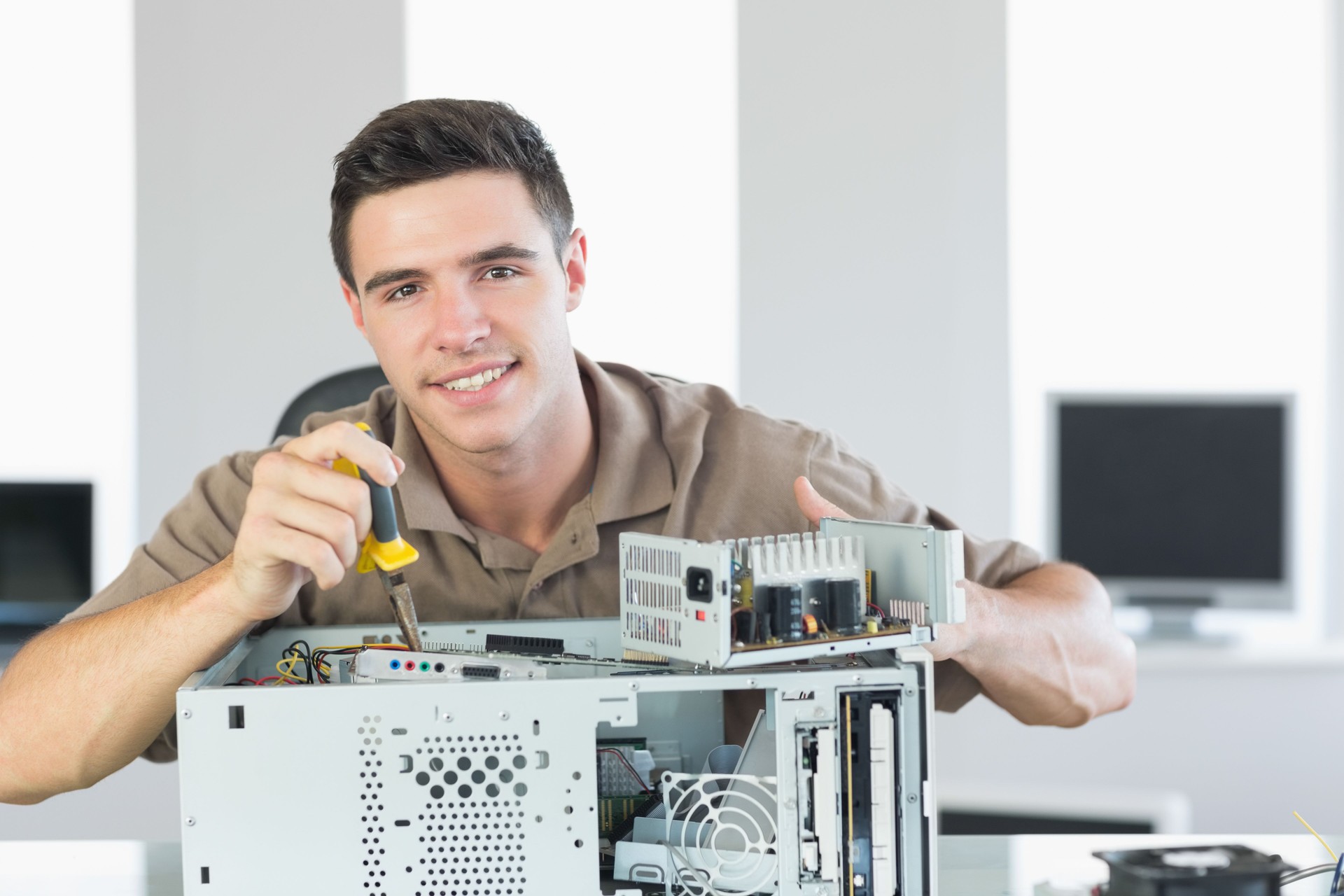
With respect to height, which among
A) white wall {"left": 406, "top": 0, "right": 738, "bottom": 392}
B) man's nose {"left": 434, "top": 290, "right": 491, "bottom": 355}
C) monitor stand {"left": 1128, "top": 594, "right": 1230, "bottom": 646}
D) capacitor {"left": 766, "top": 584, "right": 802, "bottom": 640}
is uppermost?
white wall {"left": 406, "top": 0, "right": 738, "bottom": 392}

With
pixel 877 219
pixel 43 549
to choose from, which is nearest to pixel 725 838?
pixel 877 219

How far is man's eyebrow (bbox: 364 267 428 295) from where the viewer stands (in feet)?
4.46

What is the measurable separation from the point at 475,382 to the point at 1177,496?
2.55 m

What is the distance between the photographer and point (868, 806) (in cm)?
A: 91

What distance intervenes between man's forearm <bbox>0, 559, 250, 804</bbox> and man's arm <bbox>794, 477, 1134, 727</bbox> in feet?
1.87

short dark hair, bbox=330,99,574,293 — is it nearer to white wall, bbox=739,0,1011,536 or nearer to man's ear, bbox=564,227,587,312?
Result: man's ear, bbox=564,227,587,312

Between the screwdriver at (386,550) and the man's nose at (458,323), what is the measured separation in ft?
1.06

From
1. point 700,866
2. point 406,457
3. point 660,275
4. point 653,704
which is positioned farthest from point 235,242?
point 700,866

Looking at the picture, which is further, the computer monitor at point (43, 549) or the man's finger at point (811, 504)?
the computer monitor at point (43, 549)

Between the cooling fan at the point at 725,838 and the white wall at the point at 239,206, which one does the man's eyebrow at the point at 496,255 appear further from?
A: the white wall at the point at 239,206

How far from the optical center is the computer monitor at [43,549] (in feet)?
10.6

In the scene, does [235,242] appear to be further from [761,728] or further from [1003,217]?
[761,728]

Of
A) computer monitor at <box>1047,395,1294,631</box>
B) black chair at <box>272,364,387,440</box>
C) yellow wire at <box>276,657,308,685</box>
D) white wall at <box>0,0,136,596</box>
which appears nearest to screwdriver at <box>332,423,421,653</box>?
yellow wire at <box>276,657,308,685</box>

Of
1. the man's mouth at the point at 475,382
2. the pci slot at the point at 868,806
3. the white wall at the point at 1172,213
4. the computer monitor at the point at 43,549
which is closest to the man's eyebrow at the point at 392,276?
the man's mouth at the point at 475,382
